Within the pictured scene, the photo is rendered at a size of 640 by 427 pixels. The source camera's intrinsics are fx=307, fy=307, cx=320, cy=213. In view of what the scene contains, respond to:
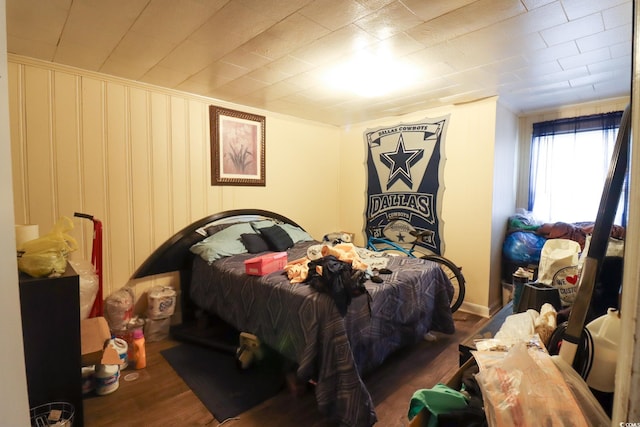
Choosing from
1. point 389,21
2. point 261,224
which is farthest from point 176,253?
point 389,21

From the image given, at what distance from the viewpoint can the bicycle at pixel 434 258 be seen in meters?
3.19

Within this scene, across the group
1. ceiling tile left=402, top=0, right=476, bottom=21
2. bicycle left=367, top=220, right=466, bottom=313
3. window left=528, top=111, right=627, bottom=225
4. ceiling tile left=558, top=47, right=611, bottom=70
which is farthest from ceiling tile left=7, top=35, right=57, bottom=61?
window left=528, top=111, right=627, bottom=225

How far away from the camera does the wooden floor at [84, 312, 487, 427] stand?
5.95 ft

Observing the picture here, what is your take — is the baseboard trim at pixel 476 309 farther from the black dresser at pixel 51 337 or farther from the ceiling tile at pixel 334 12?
the black dresser at pixel 51 337

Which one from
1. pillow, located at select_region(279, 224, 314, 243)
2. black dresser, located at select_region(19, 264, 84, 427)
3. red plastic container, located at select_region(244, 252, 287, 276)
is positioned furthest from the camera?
pillow, located at select_region(279, 224, 314, 243)

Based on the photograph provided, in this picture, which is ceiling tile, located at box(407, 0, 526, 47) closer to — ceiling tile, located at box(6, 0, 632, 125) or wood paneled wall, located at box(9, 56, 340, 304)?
ceiling tile, located at box(6, 0, 632, 125)

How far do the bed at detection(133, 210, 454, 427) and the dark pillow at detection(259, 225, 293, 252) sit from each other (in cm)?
13

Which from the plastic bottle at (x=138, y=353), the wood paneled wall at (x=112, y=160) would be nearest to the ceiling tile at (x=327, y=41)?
the wood paneled wall at (x=112, y=160)

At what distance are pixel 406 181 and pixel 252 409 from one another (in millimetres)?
2994

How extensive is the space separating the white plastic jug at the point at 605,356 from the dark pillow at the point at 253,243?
2.63 m

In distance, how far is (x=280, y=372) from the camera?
2.29 meters

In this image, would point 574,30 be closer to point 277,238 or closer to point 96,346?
point 277,238

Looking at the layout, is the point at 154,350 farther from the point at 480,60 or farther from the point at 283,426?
the point at 480,60

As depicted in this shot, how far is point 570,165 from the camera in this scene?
338 centimetres
